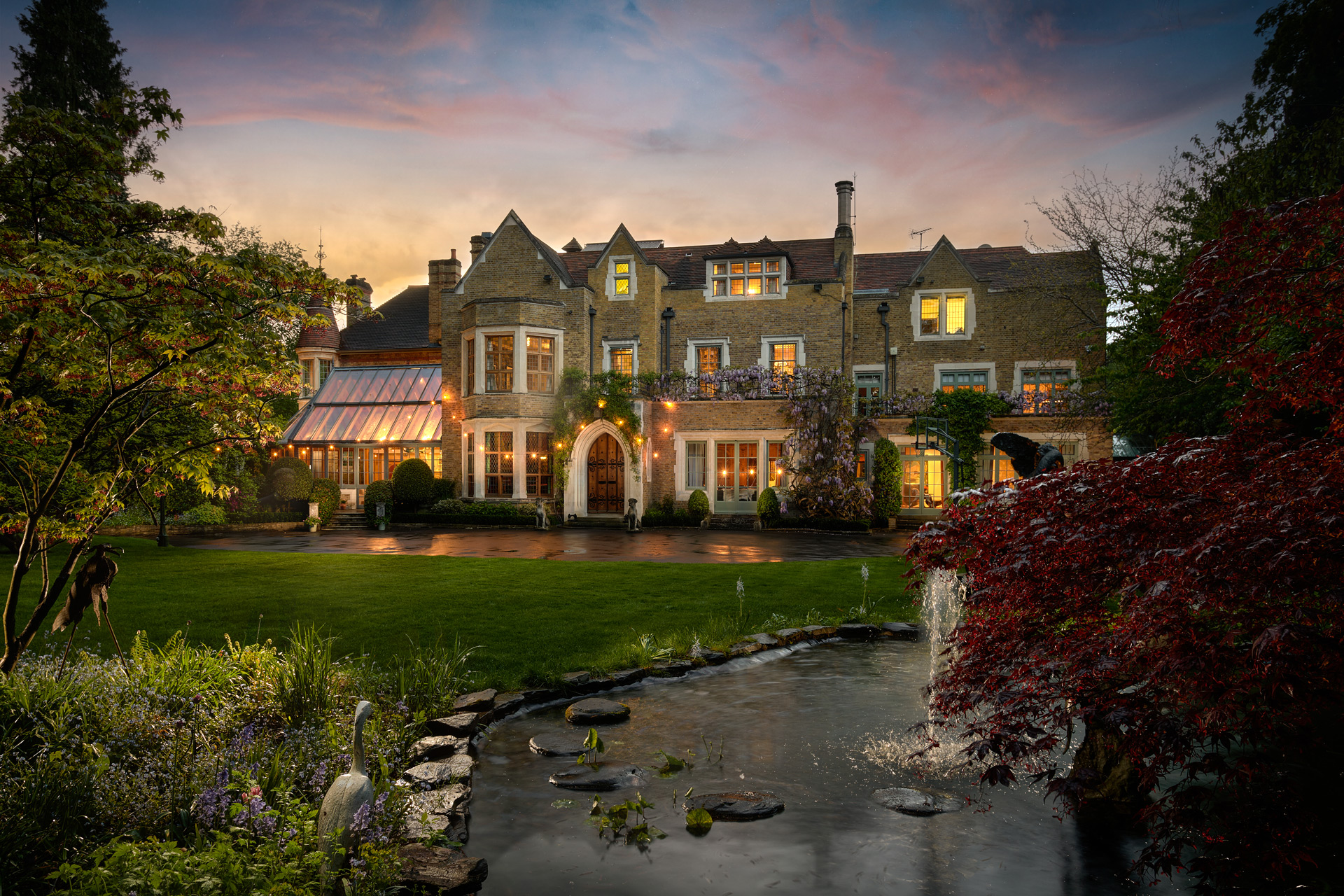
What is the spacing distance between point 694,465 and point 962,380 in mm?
10148

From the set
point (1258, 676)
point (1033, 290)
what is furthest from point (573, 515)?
point (1258, 676)

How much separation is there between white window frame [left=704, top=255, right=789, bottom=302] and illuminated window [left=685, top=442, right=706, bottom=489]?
5.63 metres

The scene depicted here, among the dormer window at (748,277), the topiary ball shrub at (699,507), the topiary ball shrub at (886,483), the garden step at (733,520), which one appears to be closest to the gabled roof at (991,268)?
the dormer window at (748,277)

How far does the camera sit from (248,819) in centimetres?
409

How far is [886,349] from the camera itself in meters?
28.7

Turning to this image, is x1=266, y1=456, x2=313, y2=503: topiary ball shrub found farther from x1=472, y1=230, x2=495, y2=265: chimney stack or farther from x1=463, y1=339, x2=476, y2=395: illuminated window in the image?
x1=472, y1=230, x2=495, y2=265: chimney stack

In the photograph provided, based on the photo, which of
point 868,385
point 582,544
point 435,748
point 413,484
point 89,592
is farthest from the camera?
point 868,385

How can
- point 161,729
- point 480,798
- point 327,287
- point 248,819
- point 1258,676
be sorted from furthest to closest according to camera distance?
point 327,287 → point 480,798 → point 161,729 → point 248,819 → point 1258,676

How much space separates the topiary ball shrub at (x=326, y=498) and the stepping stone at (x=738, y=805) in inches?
935

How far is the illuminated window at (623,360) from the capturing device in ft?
95.6

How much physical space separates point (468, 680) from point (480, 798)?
223cm

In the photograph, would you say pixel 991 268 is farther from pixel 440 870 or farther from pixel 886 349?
pixel 440 870

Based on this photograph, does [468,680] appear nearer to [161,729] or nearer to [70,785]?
[161,729]

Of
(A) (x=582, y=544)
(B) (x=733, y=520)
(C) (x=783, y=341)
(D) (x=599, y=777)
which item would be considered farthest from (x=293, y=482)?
(D) (x=599, y=777)
